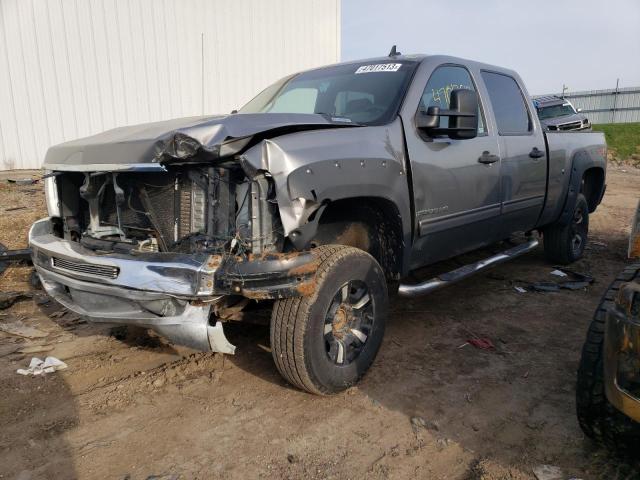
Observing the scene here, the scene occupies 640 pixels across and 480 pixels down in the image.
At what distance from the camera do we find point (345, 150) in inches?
107

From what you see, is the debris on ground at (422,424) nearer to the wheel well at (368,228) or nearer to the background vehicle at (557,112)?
the wheel well at (368,228)

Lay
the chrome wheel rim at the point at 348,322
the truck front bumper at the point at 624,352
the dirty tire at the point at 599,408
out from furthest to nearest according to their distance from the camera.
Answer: the chrome wheel rim at the point at 348,322, the dirty tire at the point at 599,408, the truck front bumper at the point at 624,352

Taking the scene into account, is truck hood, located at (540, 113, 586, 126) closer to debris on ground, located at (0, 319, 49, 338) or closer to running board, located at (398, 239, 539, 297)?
running board, located at (398, 239, 539, 297)

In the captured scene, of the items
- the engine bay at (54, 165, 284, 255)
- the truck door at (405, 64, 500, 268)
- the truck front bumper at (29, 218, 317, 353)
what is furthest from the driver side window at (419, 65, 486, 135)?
the truck front bumper at (29, 218, 317, 353)

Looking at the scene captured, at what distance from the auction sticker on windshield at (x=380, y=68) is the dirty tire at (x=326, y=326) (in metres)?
1.48

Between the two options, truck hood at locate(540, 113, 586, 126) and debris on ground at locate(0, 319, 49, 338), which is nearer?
debris on ground at locate(0, 319, 49, 338)

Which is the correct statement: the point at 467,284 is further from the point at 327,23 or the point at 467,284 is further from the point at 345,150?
the point at 327,23

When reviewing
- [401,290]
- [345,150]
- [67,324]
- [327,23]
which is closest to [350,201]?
[345,150]

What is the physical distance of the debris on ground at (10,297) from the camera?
13.9ft

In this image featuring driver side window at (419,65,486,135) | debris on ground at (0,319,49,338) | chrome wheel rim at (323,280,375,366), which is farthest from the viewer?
debris on ground at (0,319,49,338)

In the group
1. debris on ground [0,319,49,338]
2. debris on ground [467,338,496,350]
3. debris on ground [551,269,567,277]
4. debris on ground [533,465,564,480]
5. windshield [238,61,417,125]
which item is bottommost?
debris on ground [551,269,567,277]

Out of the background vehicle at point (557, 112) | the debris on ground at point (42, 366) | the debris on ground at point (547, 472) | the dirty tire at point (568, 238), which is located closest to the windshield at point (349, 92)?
the debris on ground at point (547, 472)

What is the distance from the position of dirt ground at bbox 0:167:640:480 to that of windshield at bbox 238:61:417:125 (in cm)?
164

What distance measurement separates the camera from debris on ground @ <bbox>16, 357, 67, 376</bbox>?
3.13 m
